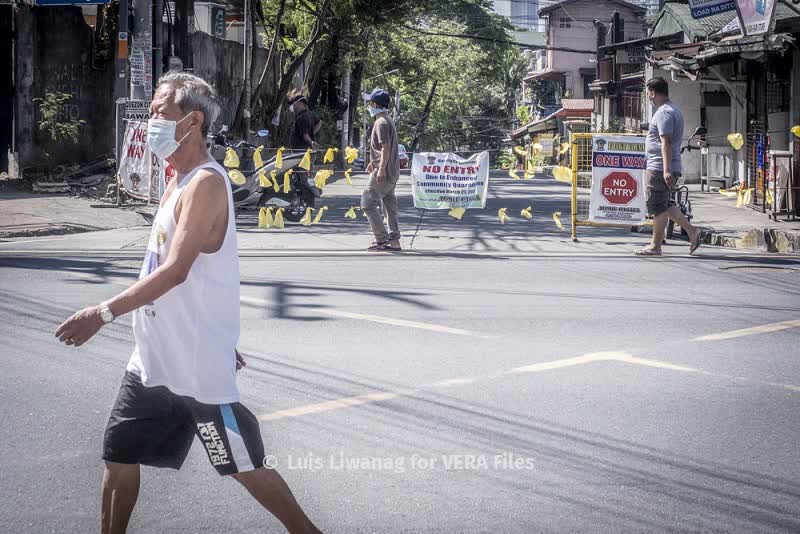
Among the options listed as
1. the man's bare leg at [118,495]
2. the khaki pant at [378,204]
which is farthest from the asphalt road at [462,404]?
the khaki pant at [378,204]

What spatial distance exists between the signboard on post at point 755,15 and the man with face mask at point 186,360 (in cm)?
1665

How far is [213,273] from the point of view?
12.8 feet

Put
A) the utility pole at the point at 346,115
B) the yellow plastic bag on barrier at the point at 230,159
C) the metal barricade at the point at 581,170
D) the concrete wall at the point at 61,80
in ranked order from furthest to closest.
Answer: the utility pole at the point at 346,115
the concrete wall at the point at 61,80
the yellow plastic bag on barrier at the point at 230,159
the metal barricade at the point at 581,170

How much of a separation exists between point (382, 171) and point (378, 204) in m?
0.49

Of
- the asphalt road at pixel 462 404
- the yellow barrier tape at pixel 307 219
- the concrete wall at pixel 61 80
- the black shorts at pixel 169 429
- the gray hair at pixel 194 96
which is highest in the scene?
the concrete wall at pixel 61 80

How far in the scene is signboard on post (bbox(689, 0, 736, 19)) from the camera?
21578 millimetres

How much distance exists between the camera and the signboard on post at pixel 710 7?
21.6 metres

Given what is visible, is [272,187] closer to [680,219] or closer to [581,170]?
[581,170]

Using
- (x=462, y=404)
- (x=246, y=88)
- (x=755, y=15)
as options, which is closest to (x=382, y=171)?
(x=462, y=404)

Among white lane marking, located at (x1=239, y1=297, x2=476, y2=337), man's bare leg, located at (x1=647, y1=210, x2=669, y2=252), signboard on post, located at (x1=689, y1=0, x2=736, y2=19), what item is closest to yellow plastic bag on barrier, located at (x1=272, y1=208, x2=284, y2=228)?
A: man's bare leg, located at (x1=647, y1=210, x2=669, y2=252)

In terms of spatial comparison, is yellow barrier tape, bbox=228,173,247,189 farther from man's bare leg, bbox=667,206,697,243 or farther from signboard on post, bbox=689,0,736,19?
signboard on post, bbox=689,0,736,19

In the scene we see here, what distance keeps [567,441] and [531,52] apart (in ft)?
351

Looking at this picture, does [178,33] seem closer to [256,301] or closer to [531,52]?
[256,301]

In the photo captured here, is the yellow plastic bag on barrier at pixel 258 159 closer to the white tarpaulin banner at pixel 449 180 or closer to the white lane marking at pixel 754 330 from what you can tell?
the white tarpaulin banner at pixel 449 180
